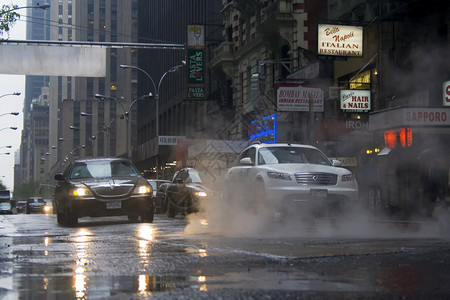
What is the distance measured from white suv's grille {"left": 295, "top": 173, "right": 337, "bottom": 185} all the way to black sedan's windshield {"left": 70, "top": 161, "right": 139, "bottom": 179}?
445cm

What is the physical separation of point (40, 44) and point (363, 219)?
949 inches

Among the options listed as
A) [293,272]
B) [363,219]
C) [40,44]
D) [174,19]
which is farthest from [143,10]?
[293,272]

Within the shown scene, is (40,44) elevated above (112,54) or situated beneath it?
situated beneath

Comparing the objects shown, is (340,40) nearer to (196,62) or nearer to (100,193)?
(100,193)

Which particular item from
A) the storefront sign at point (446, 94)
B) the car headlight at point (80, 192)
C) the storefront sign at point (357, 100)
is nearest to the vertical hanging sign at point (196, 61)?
the storefront sign at point (357, 100)

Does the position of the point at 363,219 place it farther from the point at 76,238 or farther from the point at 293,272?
the point at 293,272

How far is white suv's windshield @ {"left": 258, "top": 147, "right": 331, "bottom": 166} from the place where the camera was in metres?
14.7

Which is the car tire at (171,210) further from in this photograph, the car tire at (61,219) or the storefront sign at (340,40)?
the storefront sign at (340,40)

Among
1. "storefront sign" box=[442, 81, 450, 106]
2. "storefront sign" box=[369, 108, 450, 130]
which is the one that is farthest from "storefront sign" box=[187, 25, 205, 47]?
"storefront sign" box=[369, 108, 450, 130]

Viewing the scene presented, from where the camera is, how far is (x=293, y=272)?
6.25m

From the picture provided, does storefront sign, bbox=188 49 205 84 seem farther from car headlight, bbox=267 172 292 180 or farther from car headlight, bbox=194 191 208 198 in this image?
car headlight, bbox=267 172 292 180

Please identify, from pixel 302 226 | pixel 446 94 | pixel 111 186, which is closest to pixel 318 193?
pixel 302 226

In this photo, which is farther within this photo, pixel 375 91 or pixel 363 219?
pixel 375 91

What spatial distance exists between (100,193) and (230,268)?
926 cm
